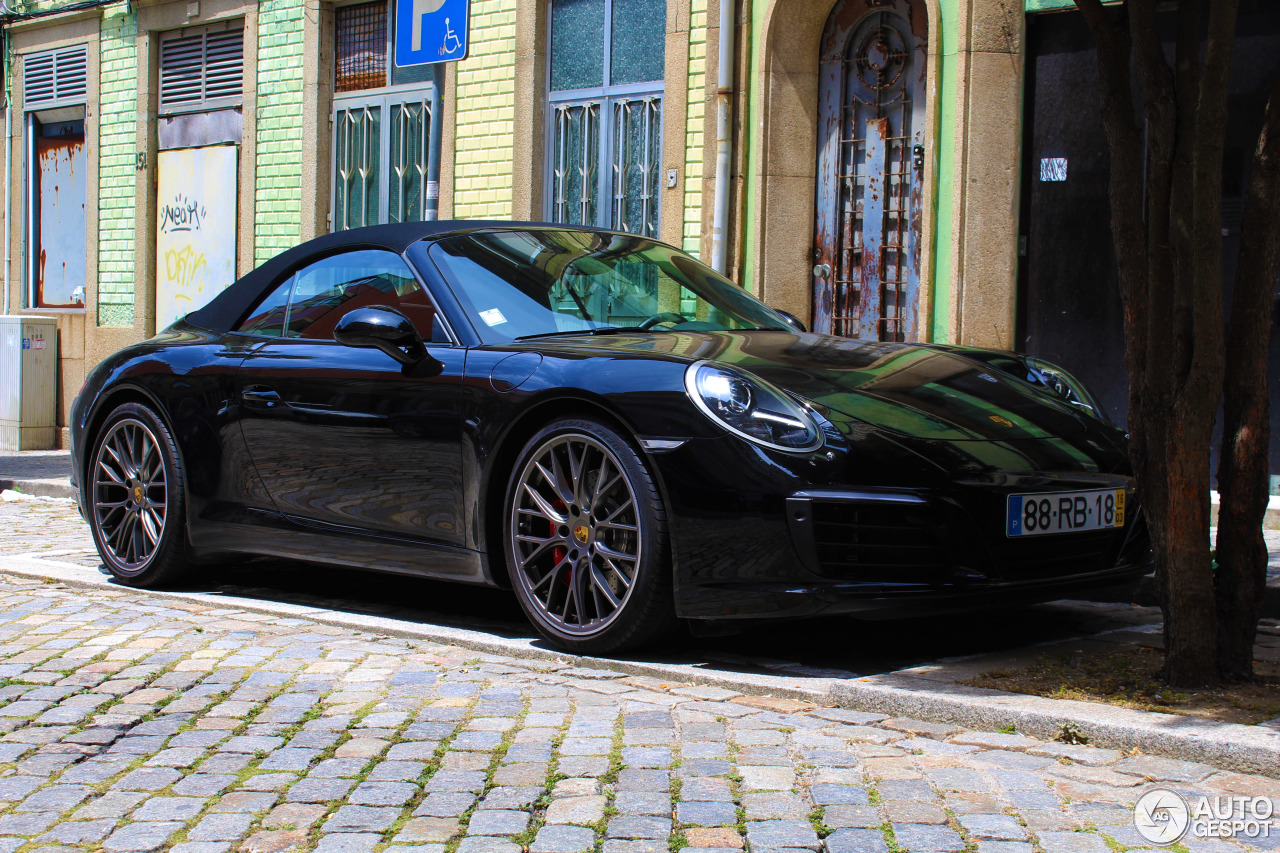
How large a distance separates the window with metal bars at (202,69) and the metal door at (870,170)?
7318mm

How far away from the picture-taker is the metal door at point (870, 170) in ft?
36.4

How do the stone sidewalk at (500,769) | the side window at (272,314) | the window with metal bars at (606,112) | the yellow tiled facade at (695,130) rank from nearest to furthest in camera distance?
the stone sidewalk at (500,769) < the side window at (272,314) < the yellow tiled facade at (695,130) < the window with metal bars at (606,112)

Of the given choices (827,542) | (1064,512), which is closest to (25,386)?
(827,542)

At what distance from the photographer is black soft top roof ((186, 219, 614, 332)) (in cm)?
563

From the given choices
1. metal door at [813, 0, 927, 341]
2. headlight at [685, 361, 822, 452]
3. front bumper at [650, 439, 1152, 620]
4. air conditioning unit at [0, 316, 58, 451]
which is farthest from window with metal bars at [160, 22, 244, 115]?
front bumper at [650, 439, 1152, 620]

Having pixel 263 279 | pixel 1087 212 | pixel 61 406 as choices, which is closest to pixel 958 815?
pixel 263 279

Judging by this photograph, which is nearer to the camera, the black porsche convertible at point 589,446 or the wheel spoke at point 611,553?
the black porsche convertible at point 589,446

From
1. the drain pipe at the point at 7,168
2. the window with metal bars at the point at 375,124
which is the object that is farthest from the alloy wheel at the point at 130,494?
the drain pipe at the point at 7,168

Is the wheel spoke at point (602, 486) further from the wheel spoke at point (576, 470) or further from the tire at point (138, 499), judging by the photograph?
the tire at point (138, 499)

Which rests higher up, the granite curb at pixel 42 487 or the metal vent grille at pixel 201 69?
the metal vent grille at pixel 201 69

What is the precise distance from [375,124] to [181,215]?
317 centimetres

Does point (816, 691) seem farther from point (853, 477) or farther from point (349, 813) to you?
point (349, 813)

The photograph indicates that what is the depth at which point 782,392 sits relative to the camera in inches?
176

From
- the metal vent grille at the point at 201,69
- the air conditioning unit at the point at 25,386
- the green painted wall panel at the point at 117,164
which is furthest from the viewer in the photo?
the green painted wall panel at the point at 117,164
